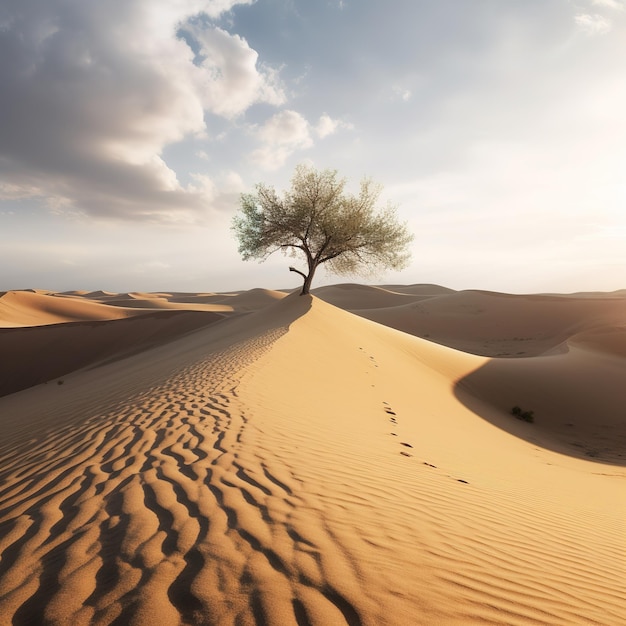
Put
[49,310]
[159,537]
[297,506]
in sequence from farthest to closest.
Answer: [49,310]
[297,506]
[159,537]

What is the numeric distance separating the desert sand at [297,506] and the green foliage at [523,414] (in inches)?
28.0

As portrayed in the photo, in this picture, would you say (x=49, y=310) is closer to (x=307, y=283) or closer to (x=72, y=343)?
(x=72, y=343)

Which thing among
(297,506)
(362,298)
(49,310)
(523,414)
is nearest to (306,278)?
(523,414)

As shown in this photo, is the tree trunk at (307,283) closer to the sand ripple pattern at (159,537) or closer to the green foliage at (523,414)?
the green foliage at (523,414)

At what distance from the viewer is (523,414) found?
11.7m

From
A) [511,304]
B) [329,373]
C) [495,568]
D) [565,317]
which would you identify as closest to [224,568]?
[495,568]

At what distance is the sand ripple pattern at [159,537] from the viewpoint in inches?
75.2

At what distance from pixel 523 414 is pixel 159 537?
1206 cm

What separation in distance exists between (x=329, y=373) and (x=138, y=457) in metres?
5.99

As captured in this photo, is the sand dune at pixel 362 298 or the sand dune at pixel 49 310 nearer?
the sand dune at pixel 49 310

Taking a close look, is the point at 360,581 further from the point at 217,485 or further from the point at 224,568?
the point at 217,485

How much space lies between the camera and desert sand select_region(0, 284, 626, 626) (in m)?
2.02

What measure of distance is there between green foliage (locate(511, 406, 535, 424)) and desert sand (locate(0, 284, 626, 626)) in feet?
2.33

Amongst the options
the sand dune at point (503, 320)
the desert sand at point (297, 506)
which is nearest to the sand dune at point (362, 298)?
the sand dune at point (503, 320)
